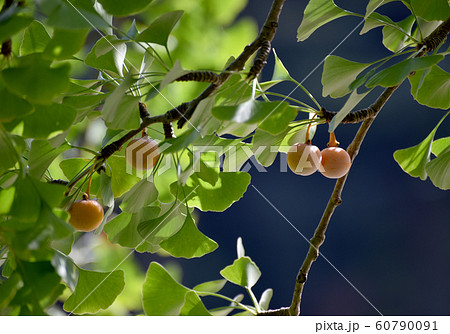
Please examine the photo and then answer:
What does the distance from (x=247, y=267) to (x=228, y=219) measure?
1003 millimetres

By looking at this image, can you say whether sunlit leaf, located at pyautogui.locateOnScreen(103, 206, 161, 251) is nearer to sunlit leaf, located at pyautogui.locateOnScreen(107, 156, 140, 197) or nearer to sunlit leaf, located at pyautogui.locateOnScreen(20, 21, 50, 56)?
sunlit leaf, located at pyautogui.locateOnScreen(107, 156, 140, 197)

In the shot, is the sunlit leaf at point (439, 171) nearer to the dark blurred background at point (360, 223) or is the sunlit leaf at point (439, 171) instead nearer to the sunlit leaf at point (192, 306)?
the sunlit leaf at point (192, 306)

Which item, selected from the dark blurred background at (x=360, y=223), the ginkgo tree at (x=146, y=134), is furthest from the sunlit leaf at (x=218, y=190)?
the dark blurred background at (x=360, y=223)

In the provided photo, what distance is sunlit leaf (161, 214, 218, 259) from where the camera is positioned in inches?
14.6

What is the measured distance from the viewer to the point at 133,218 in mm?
383

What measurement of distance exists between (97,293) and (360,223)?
3.75ft

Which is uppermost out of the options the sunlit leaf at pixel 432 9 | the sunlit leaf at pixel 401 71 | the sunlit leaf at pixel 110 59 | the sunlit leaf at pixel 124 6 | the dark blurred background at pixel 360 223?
the sunlit leaf at pixel 432 9

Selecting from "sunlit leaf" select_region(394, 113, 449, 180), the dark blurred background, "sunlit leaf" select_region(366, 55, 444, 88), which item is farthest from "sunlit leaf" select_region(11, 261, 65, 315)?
the dark blurred background

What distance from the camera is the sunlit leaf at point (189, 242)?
37cm

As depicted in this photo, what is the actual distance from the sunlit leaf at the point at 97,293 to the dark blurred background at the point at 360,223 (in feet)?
3.20

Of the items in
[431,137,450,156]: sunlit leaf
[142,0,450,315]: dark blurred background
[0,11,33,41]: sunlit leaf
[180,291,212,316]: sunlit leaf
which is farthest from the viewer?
[142,0,450,315]: dark blurred background

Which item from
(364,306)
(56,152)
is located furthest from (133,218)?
(364,306)

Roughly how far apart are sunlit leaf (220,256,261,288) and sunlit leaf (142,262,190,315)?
0.08m
